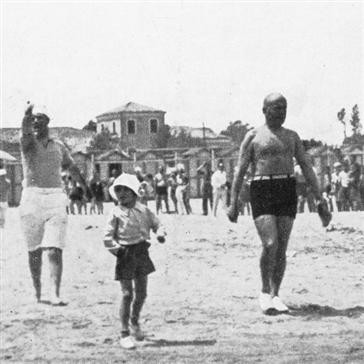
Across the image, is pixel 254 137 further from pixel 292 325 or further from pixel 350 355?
pixel 350 355

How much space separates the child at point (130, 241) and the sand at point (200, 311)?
0.90 feet

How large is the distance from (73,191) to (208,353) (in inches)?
687

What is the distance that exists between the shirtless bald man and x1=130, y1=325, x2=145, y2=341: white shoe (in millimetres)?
1125

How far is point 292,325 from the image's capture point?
5648 millimetres

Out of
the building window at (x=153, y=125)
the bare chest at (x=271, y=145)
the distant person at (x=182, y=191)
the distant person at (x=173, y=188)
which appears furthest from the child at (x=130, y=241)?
the building window at (x=153, y=125)

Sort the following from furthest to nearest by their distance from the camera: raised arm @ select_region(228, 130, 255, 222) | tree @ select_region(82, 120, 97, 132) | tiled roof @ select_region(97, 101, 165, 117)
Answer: tree @ select_region(82, 120, 97, 132) → tiled roof @ select_region(97, 101, 165, 117) → raised arm @ select_region(228, 130, 255, 222)

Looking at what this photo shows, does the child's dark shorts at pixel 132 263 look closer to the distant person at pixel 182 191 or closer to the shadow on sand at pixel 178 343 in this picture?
the shadow on sand at pixel 178 343

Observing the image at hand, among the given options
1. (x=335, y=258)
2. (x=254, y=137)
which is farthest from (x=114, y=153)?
(x=254, y=137)

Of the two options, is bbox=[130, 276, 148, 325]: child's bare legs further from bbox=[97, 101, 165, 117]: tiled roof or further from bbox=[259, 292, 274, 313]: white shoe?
bbox=[97, 101, 165, 117]: tiled roof

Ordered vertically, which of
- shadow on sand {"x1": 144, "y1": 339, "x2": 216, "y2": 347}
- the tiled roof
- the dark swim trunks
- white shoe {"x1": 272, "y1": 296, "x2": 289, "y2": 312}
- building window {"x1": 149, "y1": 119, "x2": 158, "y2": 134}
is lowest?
shadow on sand {"x1": 144, "y1": 339, "x2": 216, "y2": 347}

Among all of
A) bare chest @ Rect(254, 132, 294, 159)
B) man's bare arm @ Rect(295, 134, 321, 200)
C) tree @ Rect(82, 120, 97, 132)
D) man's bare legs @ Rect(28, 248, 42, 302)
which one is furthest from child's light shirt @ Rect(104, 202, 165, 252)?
tree @ Rect(82, 120, 97, 132)

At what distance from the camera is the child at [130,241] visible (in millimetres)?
5324

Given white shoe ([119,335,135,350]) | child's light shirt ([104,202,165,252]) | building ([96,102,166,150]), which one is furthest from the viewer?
building ([96,102,166,150])

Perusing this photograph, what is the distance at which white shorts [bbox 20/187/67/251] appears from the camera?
6586 millimetres
